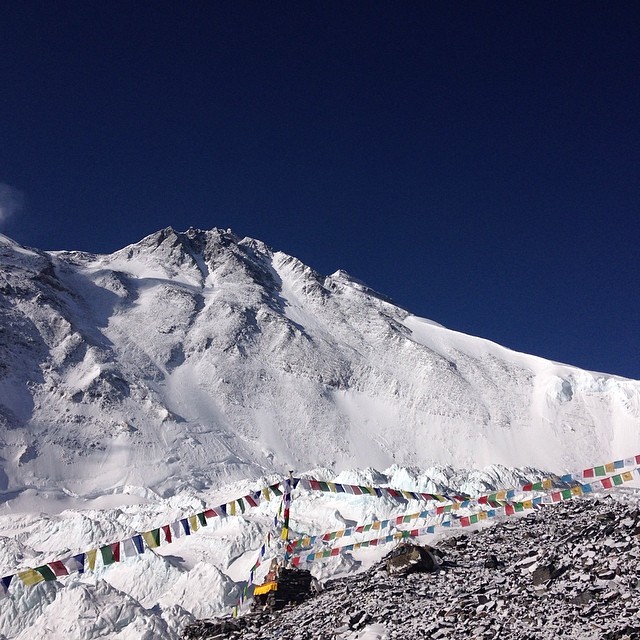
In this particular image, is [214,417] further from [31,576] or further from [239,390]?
[31,576]

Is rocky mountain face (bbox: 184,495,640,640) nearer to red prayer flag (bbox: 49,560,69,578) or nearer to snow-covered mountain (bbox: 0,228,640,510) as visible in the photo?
red prayer flag (bbox: 49,560,69,578)

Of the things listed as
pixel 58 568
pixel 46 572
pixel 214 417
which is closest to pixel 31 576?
pixel 46 572

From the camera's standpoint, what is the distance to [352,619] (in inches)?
679

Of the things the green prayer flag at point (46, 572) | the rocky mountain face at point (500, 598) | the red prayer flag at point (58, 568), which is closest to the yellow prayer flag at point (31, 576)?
the green prayer flag at point (46, 572)

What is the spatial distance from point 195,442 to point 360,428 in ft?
82.3

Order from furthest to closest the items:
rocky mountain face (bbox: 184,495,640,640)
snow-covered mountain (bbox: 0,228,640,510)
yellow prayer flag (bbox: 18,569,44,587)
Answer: snow-covered mountain (bbox: 0,228,640,510) → yellow prayer flag (bbox: 18,569,44,587) → rocky mountain face (bbox: 184,495,640,640)

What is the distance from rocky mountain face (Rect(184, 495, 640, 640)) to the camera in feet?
44.8

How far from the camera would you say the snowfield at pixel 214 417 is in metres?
43.1

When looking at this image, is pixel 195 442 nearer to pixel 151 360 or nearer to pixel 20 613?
pixel 151 360

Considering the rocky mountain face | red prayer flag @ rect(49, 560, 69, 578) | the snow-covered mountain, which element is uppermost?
the snow-covered mountain

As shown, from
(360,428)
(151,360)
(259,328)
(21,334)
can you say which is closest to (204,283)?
(259,328)

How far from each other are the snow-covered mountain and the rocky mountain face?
169 feet

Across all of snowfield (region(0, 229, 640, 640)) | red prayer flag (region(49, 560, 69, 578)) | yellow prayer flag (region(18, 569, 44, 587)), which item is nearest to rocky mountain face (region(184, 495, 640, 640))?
red prayer flag (region(49, 560, 69, 578))

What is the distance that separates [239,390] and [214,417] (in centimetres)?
814
